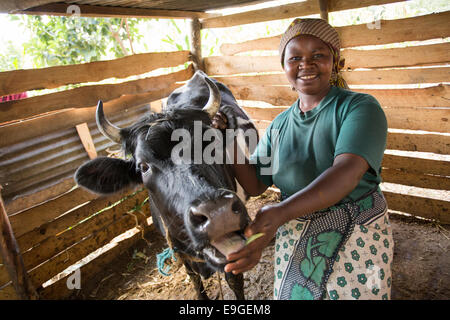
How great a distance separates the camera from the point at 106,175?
7.98 ft

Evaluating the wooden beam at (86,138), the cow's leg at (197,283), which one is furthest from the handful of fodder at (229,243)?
the wooden beam at (86,138)

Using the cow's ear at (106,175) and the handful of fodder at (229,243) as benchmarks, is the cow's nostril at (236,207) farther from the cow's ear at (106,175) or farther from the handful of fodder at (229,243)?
the cow's ear at (106,175)

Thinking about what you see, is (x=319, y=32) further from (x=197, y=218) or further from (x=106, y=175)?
(x=106, y=175)

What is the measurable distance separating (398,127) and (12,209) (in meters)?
5.05

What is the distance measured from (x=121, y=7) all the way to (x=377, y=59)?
3617 millimetres

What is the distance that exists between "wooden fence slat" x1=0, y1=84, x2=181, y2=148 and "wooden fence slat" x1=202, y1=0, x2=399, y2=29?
79.6 inches

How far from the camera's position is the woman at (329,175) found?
1569mm

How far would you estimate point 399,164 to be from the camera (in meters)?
4.43

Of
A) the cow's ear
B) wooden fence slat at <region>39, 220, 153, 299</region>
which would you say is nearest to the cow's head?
the cow's ear

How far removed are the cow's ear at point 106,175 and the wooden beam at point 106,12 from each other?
6.40ft

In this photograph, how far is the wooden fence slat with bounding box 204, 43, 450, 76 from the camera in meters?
3.66

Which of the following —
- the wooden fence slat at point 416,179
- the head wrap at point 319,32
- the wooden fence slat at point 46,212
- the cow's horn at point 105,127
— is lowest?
the wooden fence slat at point 416,179

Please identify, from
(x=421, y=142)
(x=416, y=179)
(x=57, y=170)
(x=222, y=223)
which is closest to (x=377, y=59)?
(x=421, y=142)
